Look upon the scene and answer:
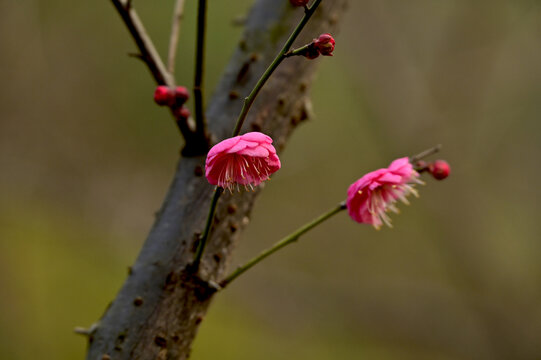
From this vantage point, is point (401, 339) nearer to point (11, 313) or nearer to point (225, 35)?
point (11, 313)

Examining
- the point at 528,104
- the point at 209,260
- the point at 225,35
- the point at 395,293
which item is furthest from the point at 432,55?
the point at 225,35

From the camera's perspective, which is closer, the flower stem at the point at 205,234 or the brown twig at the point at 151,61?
the flower stem at the point at 205,234

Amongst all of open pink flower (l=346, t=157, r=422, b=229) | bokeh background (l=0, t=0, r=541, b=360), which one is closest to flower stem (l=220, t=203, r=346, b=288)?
open pink flower (l=346, t=157, r=422, b=229)

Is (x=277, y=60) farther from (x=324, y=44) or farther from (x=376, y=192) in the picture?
(x=376, y=192)

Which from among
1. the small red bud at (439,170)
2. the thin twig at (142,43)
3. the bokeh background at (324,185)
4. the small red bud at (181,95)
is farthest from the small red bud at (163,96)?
the bokeh background at (324,185)

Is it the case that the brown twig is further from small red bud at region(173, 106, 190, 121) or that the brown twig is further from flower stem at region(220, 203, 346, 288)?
flower stem at region(220, 203, 346, 288)

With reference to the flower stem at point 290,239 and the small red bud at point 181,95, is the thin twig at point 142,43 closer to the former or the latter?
the small red bud at point 181,95
